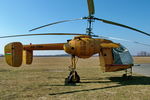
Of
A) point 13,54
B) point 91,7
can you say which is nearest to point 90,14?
point 91,7

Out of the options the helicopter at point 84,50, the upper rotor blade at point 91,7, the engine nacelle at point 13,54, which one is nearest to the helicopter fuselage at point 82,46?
the helicopter at point 84,50

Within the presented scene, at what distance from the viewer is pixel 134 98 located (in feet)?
24.8

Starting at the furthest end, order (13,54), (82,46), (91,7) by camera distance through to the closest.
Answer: (82,46) < (13,54) < (91,7)

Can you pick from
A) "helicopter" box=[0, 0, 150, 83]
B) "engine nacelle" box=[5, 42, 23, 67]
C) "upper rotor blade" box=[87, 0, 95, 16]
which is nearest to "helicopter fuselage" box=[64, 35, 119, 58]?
"helicopter" box=[0, 0, 150, 83]

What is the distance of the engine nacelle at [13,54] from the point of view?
400 inches

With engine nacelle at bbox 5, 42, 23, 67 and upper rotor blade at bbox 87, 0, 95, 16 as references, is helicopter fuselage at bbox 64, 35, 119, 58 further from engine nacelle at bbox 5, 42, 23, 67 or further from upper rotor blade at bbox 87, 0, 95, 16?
engine nacelle at bbox 5, 42, 23, 67

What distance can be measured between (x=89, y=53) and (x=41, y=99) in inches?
205

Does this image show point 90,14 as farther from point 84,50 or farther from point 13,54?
point 13,54

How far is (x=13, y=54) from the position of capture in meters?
10.2

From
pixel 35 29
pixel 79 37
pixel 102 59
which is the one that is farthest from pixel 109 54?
pixel 35 29

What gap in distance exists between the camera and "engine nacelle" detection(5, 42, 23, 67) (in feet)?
33.3

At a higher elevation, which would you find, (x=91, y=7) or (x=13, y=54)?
(x=91, y=7)

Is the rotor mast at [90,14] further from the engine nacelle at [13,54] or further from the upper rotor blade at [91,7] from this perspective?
the engine nacelle at [13,54]

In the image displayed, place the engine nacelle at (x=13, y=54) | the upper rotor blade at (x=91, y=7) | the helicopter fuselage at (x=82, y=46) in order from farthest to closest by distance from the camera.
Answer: the helicopter fuselage at (x=82, y=46), the engine nacelle at (x=13, y=54), the upper rotor blade at (x=91, y=7)
